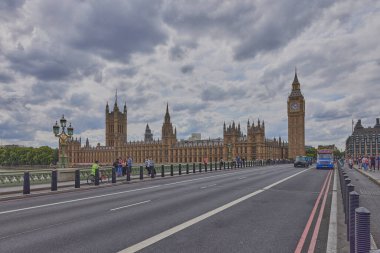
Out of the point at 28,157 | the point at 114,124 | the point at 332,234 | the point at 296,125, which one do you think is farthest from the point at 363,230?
the point at 114,124

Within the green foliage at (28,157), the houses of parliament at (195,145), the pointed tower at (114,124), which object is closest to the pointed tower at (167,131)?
the houses of parliament at (195,145)

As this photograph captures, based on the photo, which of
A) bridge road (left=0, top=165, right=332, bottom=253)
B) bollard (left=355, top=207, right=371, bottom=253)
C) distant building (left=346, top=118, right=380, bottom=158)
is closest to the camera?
bollard (left=355, top=207, right=371, bottom=253)

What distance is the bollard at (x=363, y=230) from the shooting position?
17.0 ft

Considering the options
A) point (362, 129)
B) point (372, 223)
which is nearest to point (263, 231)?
point (372, 223)

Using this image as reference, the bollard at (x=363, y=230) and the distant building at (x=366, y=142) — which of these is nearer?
the bollard at (x=363, y=230)

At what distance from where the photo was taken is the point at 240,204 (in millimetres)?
13500

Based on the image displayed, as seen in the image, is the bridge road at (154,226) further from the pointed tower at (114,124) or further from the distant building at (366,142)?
the distant building at (366,142)

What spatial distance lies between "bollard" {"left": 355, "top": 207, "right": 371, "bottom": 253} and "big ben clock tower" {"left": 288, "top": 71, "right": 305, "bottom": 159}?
138 meters

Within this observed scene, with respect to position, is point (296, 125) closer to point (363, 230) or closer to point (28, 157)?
point (28, 157)

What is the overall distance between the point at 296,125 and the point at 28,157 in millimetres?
114676

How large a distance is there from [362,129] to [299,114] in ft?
241

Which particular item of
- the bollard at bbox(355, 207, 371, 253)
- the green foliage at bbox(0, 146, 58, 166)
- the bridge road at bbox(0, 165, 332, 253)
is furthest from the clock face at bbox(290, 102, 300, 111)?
the bollard at bbox(355, 207, 371, 253)

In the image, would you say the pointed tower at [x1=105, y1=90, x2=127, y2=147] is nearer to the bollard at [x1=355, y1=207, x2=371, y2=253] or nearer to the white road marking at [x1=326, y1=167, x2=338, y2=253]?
the white road marking at [x1=326, y1=167, x2=338, y2=253]

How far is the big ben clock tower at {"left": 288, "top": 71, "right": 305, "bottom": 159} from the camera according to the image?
139 m
